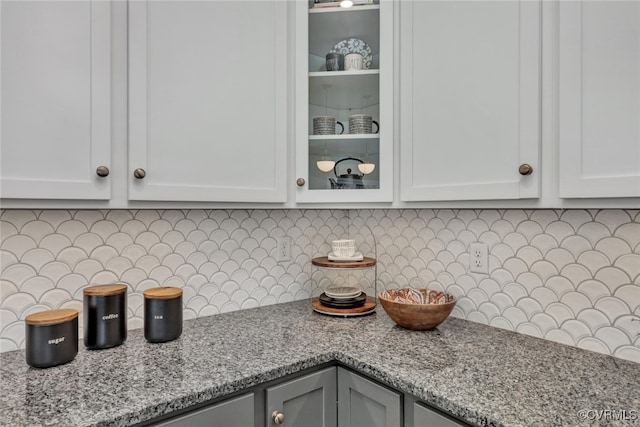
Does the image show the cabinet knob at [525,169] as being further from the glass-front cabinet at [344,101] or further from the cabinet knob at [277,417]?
the cabinet knob at [277,417]

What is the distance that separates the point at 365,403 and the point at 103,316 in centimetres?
86

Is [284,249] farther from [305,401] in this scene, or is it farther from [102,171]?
[102,171]

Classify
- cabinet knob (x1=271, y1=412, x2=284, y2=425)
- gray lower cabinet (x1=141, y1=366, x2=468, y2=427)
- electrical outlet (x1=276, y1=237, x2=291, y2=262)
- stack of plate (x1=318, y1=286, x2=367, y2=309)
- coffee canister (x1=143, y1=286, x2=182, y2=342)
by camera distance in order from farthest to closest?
electrical outlet (x1=276, y1=237, x2=291, y2=262) → stack of plate (x1=318, y1=286, x2=367, y2=309) → coffee canister (x1=143, y1=286, x2=182, y2=342) → cabinet knob (x1=271, y1=412, x2=284, y2=425) → gray lower cabinet (x1=141, y1=366, x2=468, y2=427)

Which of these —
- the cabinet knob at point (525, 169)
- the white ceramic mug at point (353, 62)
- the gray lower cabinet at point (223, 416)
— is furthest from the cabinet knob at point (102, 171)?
the cabinet knob at point (525, 169)

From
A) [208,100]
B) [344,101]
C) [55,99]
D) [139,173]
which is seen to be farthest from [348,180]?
[55,99]

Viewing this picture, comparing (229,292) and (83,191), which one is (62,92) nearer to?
(83,191)

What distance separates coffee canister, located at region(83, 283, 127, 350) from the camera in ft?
3.77

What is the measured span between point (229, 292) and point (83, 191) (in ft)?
2.49

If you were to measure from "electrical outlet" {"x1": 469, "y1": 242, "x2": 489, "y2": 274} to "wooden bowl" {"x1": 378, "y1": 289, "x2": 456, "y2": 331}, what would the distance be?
20cm

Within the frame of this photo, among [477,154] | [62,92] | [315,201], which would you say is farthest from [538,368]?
[62,92]

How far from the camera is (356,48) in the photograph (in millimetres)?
1446

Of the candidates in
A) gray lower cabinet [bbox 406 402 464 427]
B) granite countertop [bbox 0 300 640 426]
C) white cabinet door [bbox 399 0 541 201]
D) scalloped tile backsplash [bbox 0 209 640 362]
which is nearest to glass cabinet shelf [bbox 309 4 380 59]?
white cabinet door [bbox 399 0 541 201]

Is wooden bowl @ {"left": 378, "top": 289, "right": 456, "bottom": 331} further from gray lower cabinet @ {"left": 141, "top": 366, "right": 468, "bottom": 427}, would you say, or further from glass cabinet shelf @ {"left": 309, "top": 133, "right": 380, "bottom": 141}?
glass cabinet shelf @ {"left": 309, "top": 133, "right": 380, "bottom": 141}

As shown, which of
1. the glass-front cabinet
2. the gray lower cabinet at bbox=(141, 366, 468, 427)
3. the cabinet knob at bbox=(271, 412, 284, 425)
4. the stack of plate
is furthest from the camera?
the stack of plate
